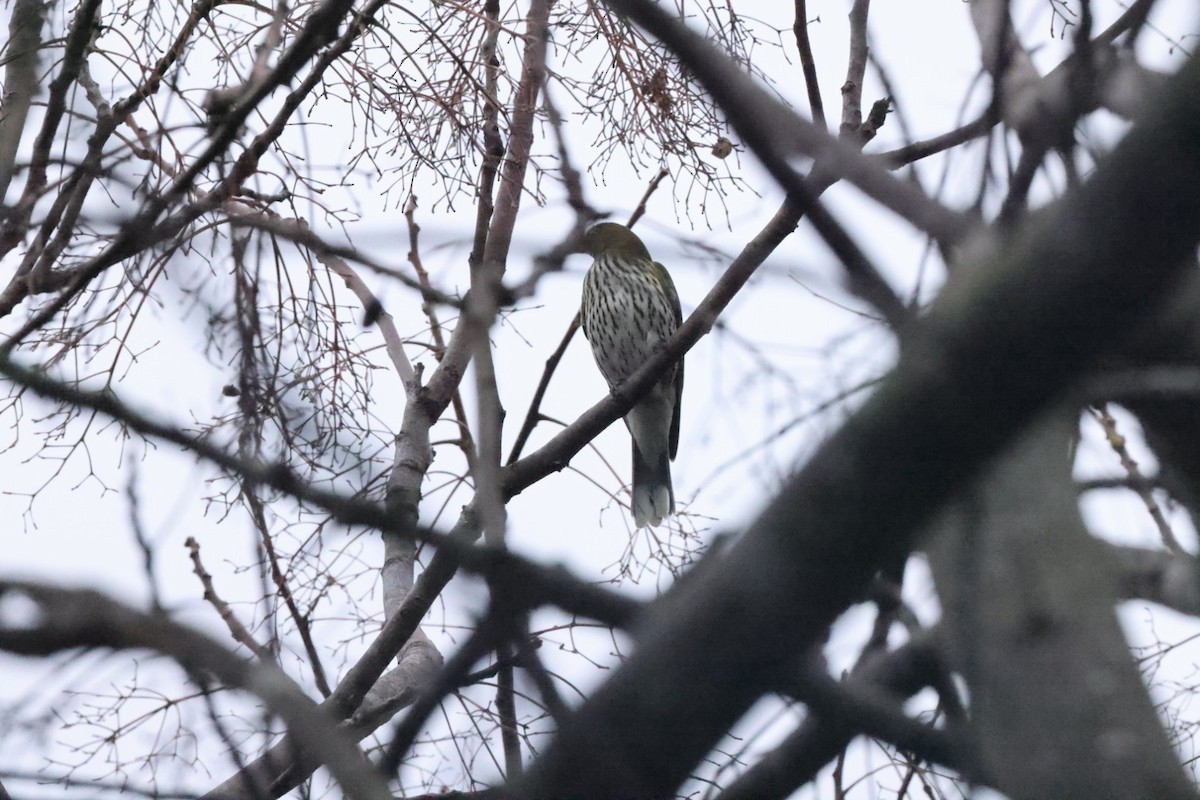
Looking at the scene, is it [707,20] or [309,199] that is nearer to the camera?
[309,199]

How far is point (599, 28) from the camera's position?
3990mm

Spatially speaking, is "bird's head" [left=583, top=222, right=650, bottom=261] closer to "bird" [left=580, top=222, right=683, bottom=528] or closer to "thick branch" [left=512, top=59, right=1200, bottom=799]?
"bird" [left=580, top=222, right=683, bottom=528]

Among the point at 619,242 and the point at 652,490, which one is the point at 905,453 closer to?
the point at 652,490

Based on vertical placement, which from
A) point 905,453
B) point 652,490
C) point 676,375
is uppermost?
point 676,375

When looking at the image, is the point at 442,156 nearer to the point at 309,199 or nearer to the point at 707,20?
the point at 309,199

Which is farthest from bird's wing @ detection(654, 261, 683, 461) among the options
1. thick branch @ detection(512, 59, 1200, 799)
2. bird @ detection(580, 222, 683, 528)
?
thick branch @ detection(512, 59, 1200, 799)

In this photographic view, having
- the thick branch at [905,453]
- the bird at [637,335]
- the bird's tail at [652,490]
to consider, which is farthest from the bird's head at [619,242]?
the thick branch at [905,453]

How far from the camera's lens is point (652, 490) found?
16.0 ft

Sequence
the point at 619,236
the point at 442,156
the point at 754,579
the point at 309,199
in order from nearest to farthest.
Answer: the point at 754,579 < the point at 309,199 < the point at 442,156 < the point at 619,236

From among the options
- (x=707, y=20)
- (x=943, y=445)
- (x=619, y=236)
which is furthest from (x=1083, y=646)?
(x=619, y=236)

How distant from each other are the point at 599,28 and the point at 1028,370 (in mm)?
3326

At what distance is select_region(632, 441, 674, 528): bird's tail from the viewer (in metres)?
4.66

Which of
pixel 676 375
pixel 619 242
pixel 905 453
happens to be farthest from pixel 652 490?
pixel 905 453

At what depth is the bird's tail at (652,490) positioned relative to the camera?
466 centimetres
